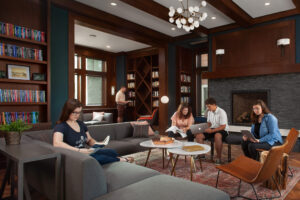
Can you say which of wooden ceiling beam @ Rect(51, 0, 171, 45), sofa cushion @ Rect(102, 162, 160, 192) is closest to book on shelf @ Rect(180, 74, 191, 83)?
wooden ceiling beam @ Rect(51, 0, 171, 45)

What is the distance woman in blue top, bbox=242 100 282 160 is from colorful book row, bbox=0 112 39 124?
377cm

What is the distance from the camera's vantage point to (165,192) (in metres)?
1.56

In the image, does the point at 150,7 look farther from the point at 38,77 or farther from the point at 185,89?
the point at 185,89

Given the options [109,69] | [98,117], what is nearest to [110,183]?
[98,117]

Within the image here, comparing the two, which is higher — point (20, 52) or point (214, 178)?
point (20, 52)

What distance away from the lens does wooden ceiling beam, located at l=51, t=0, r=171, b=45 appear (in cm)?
443

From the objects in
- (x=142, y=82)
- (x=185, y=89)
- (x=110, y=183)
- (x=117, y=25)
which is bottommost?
(x=110, y=183)

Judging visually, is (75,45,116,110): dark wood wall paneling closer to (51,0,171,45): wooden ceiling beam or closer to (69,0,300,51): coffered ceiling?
(51,0,171,45): wooden ceiling beam

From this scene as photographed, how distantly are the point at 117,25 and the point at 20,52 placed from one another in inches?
100

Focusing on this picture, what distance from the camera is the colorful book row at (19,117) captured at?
3.56 m

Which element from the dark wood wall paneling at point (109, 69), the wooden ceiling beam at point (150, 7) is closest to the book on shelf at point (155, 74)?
the dark wood wall paneling at point (109, 69)

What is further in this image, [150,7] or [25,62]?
[150,7]

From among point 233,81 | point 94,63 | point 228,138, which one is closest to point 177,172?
point 228,138

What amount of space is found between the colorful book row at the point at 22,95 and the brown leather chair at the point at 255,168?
338 cm
